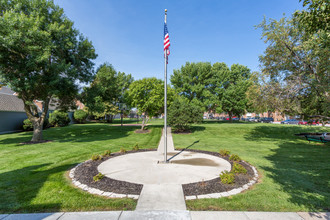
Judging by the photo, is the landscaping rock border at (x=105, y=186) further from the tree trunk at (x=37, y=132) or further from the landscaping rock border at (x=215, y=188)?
the tree trunk at (x=37, y=132)

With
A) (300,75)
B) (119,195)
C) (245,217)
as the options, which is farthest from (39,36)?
(300,75)

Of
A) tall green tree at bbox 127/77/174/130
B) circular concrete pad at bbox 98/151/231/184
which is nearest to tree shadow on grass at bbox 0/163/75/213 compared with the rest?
circular concrete pad at bbox 98/151/231/184

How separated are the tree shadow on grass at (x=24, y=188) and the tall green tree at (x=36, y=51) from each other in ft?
23.7

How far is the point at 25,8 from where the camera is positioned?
13.2m

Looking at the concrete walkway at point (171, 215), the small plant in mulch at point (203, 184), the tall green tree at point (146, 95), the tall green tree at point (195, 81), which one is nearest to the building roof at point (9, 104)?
the tall green tree at point (146, 95)

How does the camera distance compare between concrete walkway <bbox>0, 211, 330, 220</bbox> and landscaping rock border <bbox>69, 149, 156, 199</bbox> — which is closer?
concrete walkway <bbox>0, 211, 330, 220</bbox>

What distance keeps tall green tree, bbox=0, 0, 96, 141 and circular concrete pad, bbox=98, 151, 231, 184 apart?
8.83m

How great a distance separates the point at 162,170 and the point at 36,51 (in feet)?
40.8

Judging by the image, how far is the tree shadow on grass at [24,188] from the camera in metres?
3.69

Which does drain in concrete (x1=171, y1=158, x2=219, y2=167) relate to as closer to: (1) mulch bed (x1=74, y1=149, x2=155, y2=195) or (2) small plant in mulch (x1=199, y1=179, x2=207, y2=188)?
(2) small plant in mulch (x1=199, y1=179, x2=207, y2=188)

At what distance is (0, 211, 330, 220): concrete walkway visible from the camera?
3.26m

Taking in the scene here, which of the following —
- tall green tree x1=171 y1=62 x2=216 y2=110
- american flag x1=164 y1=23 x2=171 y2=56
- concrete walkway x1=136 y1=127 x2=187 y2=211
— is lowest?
→ concrete walkway x1=136 y1=127 x2=187 y2=211

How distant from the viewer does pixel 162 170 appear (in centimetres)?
628

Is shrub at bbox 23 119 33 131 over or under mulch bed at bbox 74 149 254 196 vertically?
over
